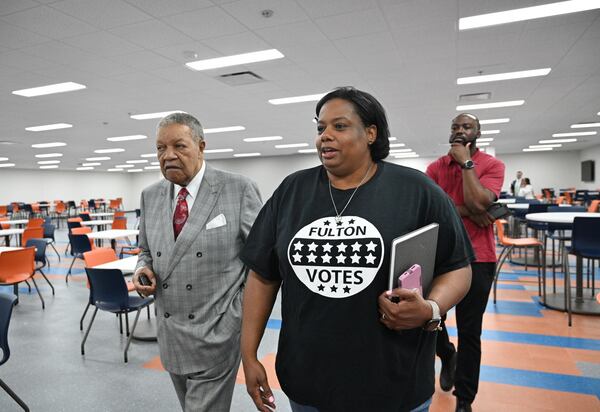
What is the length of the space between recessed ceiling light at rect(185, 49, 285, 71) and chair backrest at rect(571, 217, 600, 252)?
150 inches

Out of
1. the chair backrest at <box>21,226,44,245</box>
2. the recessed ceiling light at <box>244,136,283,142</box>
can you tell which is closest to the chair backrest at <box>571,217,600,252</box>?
the chair backrest at <box>21,226,44,245</box>

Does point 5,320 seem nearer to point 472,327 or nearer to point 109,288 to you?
point 109,288

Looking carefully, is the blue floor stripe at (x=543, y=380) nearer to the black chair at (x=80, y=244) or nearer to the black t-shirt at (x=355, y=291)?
the black t-shirt at (x=355, y=291)

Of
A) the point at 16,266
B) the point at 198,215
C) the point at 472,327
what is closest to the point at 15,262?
the point at 16,266

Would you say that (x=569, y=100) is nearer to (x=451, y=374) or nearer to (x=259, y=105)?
(x=259, y=105)

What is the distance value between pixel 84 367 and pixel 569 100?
997cm

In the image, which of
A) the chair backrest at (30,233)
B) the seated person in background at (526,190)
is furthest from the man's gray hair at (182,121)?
the seated person in background at (526,190)

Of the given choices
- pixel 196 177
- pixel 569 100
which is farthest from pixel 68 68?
pixel 569 100

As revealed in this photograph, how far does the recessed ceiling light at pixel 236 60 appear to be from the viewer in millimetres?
5150

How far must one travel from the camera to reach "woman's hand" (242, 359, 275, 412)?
117 cm

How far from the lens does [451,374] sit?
8.63 feet

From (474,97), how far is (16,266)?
802cm

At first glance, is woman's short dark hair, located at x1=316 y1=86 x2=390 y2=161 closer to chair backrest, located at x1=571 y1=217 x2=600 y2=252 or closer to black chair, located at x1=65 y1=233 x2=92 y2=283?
chair backrest, located at x1=571 y1=217 x2=600 y2=252

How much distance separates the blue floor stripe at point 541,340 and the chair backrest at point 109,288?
2895 mm
